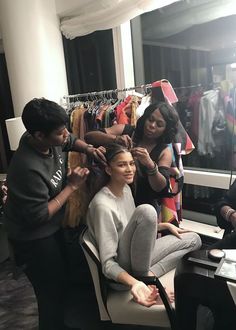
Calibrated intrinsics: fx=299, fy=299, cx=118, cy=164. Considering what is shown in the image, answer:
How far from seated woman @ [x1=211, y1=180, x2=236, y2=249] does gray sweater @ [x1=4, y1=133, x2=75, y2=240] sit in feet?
2.88

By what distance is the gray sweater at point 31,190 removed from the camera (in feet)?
4.27

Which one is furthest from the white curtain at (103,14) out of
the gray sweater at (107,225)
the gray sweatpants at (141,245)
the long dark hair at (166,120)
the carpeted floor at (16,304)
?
the carpeted floor at (16,304)

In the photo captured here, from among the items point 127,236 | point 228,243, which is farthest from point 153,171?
point 228,243

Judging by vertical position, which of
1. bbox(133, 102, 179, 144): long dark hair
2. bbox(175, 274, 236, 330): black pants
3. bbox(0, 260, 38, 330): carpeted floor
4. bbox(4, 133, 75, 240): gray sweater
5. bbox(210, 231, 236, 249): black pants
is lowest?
bbox(0, 260, 38, 330): carpeted floor

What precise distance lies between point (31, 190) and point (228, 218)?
103 cm

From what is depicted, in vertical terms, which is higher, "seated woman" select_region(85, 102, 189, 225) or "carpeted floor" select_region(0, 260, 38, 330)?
"seated woman" select_region(85, 102, 189, 225)

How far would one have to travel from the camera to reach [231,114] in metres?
2.05

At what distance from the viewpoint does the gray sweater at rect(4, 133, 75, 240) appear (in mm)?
→ 1303

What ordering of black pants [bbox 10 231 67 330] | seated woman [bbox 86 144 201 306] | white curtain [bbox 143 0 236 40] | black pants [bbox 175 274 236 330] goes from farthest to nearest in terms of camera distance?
white curtain [bbox 143 0 236 40] → black pants [bbox 10 231 67 330] → seated woman [bbox 86 144 201 306] → black pants [bbox 175 274 236 330]

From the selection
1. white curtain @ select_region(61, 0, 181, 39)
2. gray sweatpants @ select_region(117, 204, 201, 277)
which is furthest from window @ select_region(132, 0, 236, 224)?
gray sweatpants @ select_region(117, 204, 201, 277)

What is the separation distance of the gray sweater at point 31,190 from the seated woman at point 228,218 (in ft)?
2.88

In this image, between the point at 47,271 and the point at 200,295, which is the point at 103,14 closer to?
the point at 47,271

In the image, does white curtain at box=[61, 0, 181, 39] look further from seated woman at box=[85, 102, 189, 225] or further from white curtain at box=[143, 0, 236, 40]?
seated woman at box=[85, 102, 189, 225]

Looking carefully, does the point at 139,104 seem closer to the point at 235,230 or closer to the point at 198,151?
the point at 198,151
